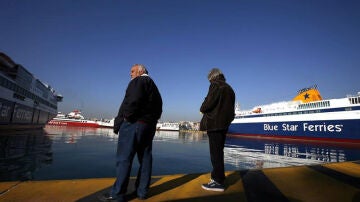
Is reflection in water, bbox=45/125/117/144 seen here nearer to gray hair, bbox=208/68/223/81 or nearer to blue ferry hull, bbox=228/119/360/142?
gray hair, bbox=208/68/223/81

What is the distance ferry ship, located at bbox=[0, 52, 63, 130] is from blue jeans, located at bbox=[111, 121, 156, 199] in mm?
26147

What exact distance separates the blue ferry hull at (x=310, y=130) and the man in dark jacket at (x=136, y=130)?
3276 cm

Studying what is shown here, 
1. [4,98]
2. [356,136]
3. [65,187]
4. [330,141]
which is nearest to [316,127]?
[330,141]

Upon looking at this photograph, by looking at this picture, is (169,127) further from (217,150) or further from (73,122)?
(217,150)

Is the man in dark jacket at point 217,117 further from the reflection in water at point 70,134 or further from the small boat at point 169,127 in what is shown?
the small boat at point 169,127

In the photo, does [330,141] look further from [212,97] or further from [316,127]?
[212,97]

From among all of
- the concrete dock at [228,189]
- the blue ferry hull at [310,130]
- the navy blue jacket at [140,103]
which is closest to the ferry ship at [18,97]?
the concrete dock at [228,189]

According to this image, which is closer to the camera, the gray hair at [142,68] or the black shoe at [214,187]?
the black shoe at [214,187]

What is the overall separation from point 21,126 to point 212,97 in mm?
32808

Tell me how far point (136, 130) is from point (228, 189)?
1457 millimetres

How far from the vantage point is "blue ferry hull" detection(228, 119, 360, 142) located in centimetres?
2528

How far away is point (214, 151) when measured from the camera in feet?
8.84

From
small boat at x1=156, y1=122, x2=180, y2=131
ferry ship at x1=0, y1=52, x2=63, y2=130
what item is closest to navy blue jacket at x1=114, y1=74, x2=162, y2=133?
ferry ship at x1=0, y1=52, x2=63, y2=130

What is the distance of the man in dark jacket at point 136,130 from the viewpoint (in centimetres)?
208
